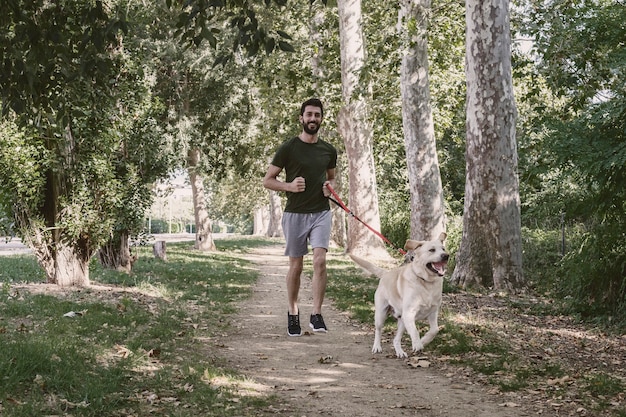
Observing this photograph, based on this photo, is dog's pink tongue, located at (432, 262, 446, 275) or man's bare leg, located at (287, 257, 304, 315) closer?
dog's pink tongue, located at (432, 262, 446, 275)

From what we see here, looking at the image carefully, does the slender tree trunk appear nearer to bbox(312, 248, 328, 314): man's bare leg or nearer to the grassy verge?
the grassy verge

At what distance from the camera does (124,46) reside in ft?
40.3

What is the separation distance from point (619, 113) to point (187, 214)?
13863cm

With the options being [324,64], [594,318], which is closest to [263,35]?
[594,318]

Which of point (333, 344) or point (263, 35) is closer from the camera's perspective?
point (263, 35)

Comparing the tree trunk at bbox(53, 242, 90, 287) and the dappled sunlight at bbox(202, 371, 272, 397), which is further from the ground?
the tree trunk at bbox(53, 242, 90, 287)

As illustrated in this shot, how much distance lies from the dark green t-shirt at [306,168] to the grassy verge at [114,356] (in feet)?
6.41

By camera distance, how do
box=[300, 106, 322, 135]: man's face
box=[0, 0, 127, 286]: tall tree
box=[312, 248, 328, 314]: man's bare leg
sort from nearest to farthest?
box=[300, 106, 322, 135]: man's face → box=[312, 248, 328, 314]: man's bare leg → box=[0, 0, 127, 286]: tall tree

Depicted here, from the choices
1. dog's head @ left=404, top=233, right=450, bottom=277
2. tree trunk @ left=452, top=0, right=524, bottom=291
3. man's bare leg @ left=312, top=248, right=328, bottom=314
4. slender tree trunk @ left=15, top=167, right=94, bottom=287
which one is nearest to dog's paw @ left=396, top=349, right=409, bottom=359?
dog's head @ left=404, top=233, right=450, bottom=277

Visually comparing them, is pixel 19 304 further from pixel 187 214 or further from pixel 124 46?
pixel 187 214

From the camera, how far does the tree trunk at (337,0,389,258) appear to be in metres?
20.4

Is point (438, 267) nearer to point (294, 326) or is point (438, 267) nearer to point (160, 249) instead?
point (294, 326)

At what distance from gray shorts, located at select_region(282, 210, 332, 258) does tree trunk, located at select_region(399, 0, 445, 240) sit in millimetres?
8381

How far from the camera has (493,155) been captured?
11148mm
